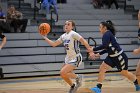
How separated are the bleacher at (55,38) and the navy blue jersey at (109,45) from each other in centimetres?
540

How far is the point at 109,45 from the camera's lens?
8656 millimetres

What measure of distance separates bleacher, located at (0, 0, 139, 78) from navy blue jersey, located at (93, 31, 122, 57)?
213 inches

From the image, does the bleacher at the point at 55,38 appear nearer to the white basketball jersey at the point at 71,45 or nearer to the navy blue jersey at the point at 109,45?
the white basketball jersey at the point at 71,45

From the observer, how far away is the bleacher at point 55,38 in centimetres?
1362

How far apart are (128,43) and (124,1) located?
370 centimetres

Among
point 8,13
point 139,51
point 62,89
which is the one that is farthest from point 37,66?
point 139,51

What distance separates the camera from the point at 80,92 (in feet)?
29.3

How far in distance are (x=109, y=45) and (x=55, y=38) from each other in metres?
6.90

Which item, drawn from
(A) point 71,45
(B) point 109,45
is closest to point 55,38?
(A) point 71,45

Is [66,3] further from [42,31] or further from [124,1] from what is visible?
[42,31]

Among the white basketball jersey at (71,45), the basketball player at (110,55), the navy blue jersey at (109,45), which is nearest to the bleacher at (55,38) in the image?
the white basketball jersey at (71,45)

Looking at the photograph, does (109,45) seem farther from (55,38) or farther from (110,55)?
(55,38)

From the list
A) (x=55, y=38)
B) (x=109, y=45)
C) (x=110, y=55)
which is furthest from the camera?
(x=55, y=38)

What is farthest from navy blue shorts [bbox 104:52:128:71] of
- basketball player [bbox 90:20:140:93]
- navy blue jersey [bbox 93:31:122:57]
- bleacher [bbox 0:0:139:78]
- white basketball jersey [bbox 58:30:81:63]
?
bleacher [bbox 0:0:139:78]
